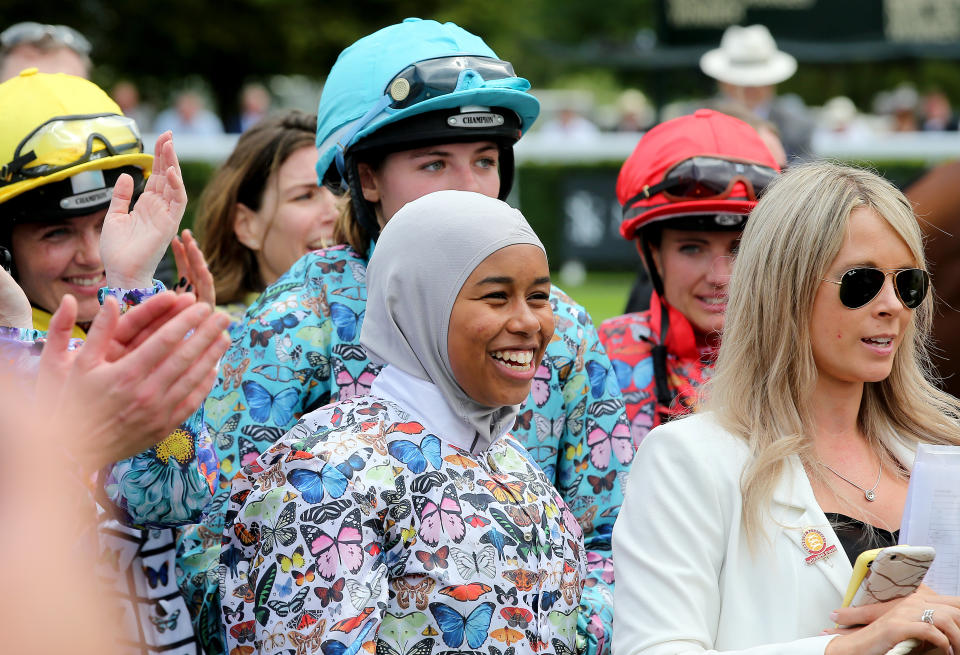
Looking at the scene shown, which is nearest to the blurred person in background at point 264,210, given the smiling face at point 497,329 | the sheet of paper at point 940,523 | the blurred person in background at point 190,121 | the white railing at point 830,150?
the smiling face at point 497,329

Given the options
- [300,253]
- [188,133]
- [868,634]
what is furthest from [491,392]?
[188,133]

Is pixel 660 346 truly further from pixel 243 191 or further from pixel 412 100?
pixel 243 191

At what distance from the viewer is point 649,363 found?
417 cm

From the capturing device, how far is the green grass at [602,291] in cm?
1427

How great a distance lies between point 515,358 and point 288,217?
2296mm

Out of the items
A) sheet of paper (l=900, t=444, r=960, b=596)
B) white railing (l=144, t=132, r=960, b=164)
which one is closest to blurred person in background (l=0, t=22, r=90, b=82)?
sheet of paper (l=900, t=444, r=960, b=596)

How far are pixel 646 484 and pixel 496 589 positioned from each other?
413 mm

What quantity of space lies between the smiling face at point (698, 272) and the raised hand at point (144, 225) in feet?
5.99

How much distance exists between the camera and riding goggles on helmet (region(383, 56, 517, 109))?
11.3 ft

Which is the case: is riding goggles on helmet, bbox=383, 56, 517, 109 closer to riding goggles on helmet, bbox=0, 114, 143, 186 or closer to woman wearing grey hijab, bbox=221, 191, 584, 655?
woman wearing grey hijab, bbox=221, 191, 584, 655

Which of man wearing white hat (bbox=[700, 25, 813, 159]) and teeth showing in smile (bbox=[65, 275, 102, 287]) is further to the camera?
man wearing white hat (bbox=[700, 25, 813, 159])

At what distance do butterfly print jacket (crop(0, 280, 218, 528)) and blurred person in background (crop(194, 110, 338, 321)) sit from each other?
198cm

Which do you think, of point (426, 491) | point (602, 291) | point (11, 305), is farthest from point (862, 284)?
point (602, 291)

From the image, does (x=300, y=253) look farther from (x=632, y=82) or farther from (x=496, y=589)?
(x=632, y=82)
